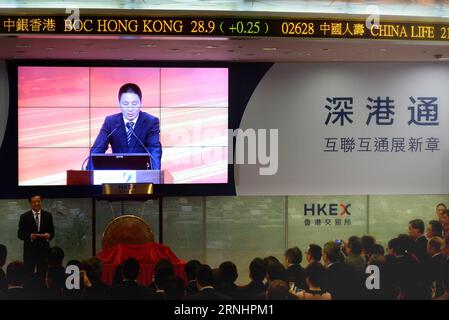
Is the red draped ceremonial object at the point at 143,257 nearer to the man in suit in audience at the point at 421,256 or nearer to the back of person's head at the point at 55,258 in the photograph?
the back of person's head at the point at 55,258

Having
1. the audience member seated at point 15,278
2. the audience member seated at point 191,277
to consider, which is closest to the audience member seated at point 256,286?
the audience member seated at point 191,277

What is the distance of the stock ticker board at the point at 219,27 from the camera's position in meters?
8.16

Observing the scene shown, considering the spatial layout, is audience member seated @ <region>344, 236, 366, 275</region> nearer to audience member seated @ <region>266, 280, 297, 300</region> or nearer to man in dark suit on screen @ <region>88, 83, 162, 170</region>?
audience member seated @ <region>266, 280, 297, 300</region>

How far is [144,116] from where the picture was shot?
10.6m

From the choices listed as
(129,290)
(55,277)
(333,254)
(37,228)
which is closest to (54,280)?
(55,277)

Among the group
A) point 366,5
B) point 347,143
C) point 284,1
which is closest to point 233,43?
point 284,1

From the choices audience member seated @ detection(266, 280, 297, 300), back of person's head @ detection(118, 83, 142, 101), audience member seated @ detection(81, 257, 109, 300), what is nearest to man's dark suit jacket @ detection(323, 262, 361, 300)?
audience member seated @ detection(266, 280, 297, 300)

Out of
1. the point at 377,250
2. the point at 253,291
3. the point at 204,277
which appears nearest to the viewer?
the point at 204,277

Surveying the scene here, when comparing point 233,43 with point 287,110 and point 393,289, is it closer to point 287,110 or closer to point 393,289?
point 287,110

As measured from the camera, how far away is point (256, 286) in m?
5.16

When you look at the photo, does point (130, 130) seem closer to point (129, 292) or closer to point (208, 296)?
point (129, 292)

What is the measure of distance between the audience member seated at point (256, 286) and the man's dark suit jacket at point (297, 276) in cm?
22

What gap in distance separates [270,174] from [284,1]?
11.0 feet

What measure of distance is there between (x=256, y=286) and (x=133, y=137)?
5.84 m
